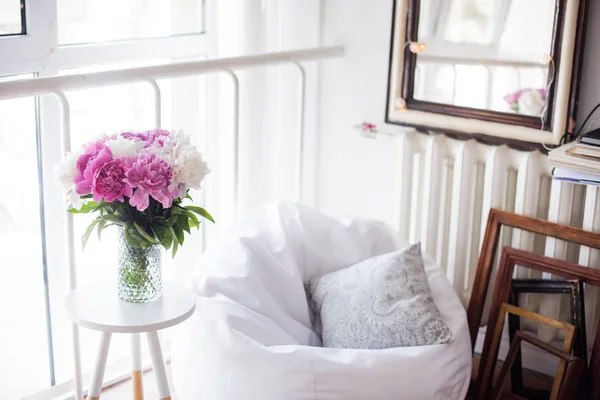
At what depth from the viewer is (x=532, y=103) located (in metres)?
2.26

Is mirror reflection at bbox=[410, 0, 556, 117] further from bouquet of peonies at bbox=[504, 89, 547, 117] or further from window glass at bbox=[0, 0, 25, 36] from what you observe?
window glass at bbox=[0, 0, 25, 36]

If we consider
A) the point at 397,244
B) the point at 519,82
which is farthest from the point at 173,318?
the point at 519,82

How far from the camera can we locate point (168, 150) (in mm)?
1620

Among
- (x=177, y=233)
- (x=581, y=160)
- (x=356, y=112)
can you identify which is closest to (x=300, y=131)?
(x=356, y=112)

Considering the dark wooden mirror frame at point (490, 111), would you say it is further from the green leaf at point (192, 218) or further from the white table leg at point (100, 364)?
the white table leg at point (100, 364)

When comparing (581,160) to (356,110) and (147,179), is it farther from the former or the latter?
(147,179)

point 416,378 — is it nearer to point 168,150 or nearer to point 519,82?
point 168,150

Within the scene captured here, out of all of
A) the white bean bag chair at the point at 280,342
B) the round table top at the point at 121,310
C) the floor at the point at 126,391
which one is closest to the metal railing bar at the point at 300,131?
the white bean bag chair at the point at 280,342

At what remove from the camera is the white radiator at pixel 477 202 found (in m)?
2.24

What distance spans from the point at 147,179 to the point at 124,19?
100 cm

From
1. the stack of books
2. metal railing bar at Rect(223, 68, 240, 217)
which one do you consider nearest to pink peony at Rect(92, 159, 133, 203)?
metal railing bar at Rect(223, 68, 240, 217)

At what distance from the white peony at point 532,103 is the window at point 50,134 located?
106 centimetres

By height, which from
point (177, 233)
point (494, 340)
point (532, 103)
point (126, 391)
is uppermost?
point (532, 103)

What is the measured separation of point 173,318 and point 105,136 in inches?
15.9
